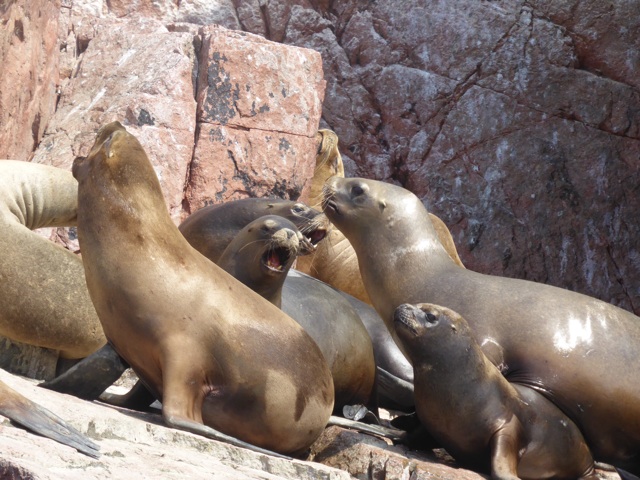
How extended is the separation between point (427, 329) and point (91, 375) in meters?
1.50

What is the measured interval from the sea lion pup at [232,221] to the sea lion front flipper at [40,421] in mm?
3512

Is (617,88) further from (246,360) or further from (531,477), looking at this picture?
(246,360)

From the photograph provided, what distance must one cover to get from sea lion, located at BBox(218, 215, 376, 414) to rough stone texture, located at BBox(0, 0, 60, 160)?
261cm

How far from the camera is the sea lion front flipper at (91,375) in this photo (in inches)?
172

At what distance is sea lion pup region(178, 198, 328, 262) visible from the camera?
22.2 ft

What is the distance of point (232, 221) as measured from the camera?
7004 mm

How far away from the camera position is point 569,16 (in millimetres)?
10398

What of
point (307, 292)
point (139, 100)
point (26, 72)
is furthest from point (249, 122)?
point (307, 292)

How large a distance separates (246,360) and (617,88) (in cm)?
689

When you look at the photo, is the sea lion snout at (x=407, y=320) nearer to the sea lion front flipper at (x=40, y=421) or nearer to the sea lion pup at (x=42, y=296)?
the sea lion pup at (x=42, y=296)

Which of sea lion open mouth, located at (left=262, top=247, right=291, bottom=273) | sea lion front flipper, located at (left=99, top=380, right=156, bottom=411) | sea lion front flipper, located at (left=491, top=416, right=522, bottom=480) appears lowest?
sea lion front flipper, located at (left=491, top=416, right=522, bottom=480)

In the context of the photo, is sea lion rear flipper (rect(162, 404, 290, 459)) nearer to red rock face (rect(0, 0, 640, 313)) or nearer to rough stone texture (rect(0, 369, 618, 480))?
rough stone texture (rect(0, 369, 618, 480))

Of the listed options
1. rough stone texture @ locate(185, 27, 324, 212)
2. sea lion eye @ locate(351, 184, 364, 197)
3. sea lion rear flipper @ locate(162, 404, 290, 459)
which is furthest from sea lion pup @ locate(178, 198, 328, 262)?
sea lion rear flipper @ locate(162, 404, 290, 459)

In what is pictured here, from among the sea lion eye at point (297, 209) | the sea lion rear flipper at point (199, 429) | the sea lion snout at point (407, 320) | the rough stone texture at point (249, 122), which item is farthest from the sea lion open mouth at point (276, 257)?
the rough stone texture at point (249, 122)
